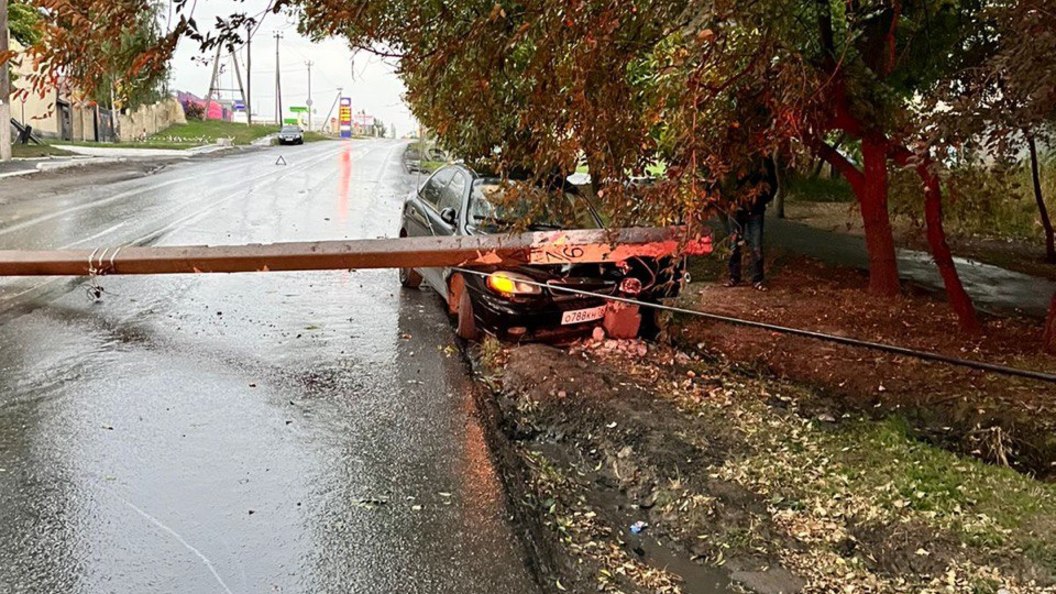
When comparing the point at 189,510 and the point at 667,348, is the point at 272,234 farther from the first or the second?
the point at 189,510

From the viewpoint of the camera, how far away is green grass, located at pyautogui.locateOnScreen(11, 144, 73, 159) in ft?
89.0

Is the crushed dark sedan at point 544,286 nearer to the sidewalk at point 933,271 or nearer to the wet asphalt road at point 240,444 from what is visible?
the wet asphalt road at point 240,444

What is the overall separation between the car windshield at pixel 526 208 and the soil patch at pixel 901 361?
5.79ft

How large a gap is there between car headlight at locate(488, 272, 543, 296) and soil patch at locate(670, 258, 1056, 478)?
6.53 feet

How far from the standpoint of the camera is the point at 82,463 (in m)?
4.62

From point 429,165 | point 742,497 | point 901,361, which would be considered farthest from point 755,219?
point 429,165

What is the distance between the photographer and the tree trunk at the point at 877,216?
8656 mm

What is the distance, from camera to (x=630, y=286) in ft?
22.9

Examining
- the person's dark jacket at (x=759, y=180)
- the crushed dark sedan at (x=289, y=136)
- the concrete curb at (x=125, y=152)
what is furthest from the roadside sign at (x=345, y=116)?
the person's dark jacket at (x=759, y=180)

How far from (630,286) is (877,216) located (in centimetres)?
373

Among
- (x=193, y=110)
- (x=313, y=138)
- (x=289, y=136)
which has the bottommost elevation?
(x=289, y=136)

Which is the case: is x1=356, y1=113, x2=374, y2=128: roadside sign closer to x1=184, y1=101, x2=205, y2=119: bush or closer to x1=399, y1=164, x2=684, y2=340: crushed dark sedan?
x1=184, y1=101, x2=205, y2=119: bush

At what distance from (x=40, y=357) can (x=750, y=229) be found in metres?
7.39

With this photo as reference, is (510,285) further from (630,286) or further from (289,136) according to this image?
(289,136)
